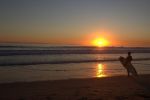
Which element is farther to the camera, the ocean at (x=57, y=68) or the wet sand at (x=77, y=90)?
the ocean at (x=57, y=68)

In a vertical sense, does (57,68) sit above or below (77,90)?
below

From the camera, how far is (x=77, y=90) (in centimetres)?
1205

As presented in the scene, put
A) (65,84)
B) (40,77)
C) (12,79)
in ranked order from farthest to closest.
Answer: (40,77)
(12,79)
(65,84)

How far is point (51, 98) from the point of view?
33.8 ft

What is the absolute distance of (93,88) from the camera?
12.6 meters

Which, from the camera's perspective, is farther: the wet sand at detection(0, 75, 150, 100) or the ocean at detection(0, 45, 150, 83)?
the ocean at detection(0, 45, 150, 83)

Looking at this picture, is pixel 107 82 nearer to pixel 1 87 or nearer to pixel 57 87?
pixel 57 87

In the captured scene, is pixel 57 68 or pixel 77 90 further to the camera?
A: pixel 57 68

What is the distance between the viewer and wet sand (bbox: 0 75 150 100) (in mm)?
10523

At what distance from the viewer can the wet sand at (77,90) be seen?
10523mm

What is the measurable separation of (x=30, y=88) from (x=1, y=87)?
1.38 metres

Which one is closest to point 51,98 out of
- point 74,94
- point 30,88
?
point 74,94

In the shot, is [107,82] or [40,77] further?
[40,77]

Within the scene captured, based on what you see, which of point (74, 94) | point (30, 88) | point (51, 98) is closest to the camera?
point (51, 98)
